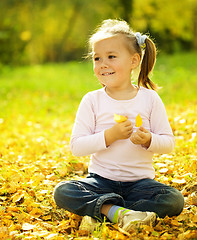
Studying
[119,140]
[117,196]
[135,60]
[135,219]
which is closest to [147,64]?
[135,60]

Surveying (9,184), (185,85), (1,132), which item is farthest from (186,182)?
(185,85)

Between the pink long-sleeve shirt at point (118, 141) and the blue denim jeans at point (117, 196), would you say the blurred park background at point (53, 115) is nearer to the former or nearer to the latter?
the blue denim jeans at point (117, 196)

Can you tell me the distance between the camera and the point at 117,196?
2182mm

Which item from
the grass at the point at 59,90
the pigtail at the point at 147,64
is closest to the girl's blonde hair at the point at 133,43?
the pigtail at the point at 147,64

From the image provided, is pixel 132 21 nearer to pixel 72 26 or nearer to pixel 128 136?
pixel 72 26

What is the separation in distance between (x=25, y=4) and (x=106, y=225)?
1749cm

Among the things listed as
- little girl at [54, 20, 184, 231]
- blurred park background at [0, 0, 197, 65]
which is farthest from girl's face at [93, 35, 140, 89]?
blurred park background at [0, 0, 197, 65]

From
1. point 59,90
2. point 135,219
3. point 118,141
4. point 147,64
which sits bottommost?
point 59,90

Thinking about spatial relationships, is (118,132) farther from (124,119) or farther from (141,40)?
(141,40)

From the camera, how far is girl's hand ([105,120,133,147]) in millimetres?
2246

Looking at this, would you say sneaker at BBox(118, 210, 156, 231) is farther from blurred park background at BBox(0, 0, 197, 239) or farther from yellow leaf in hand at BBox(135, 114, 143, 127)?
yellow leaf in hand at BBox(135, 114, 143, 127)

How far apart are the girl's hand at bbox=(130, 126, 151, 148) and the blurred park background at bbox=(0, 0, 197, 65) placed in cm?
1361

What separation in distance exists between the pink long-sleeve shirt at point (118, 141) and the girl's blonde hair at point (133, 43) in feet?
0.59

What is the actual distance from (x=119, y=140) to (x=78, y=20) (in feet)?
62.1
